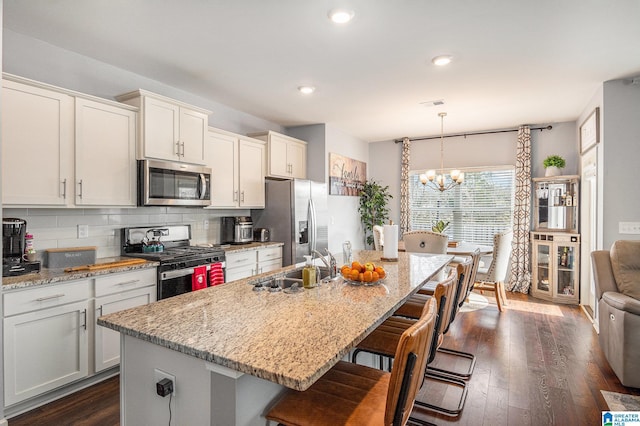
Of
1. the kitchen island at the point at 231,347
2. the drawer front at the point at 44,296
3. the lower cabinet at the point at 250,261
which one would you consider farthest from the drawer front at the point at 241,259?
the kitchen island at the point at 231,347

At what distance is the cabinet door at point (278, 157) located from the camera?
4.75 m

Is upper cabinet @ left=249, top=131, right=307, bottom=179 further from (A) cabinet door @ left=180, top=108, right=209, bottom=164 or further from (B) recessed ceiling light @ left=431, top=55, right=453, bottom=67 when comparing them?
(B) recessed ceiling light @ left=431, top=55, right=453, bottom=67

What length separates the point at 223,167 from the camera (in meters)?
4.11

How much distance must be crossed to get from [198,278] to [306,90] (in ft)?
7.39

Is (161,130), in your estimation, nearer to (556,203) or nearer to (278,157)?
(278,157)

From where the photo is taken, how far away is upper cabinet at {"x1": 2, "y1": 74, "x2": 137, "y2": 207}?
2.40 m

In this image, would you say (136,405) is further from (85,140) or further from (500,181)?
(500,181)

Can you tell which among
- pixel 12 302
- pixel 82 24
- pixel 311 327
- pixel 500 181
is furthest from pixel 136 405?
pixel 500 181

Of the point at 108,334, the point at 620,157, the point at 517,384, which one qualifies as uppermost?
the point at 620,157

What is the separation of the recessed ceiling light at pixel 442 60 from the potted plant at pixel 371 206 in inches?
139

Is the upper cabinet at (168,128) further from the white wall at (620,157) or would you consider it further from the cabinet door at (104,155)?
the white wall at (620,157)

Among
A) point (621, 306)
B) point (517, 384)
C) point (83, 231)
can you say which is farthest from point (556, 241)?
point (83, 231)

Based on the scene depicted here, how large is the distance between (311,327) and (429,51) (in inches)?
101

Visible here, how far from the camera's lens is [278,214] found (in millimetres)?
4609
